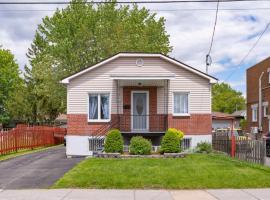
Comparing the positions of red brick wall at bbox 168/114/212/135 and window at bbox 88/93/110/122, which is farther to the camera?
red brick wall at bbox 168/114/212/135

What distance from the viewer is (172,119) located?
961 inches

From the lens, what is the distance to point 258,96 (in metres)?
44.5

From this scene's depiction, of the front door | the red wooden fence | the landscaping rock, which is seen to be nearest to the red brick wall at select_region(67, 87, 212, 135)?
the front door

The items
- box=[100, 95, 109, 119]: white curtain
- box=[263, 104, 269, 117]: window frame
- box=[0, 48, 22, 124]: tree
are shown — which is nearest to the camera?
box=[100, 95, 109, 119]: white curtain

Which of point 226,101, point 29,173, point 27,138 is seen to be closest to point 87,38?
point 27,138

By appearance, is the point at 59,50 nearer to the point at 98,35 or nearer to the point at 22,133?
the point at 98,35

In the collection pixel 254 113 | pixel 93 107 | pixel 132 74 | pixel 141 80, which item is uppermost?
pixel 132 74

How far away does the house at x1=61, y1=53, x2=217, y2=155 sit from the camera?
2403 cm

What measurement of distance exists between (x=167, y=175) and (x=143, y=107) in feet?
36.2

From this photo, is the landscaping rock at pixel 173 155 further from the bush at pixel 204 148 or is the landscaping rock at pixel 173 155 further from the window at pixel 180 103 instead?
the window at pixel 180 103

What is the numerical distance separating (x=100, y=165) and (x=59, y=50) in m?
28.7
